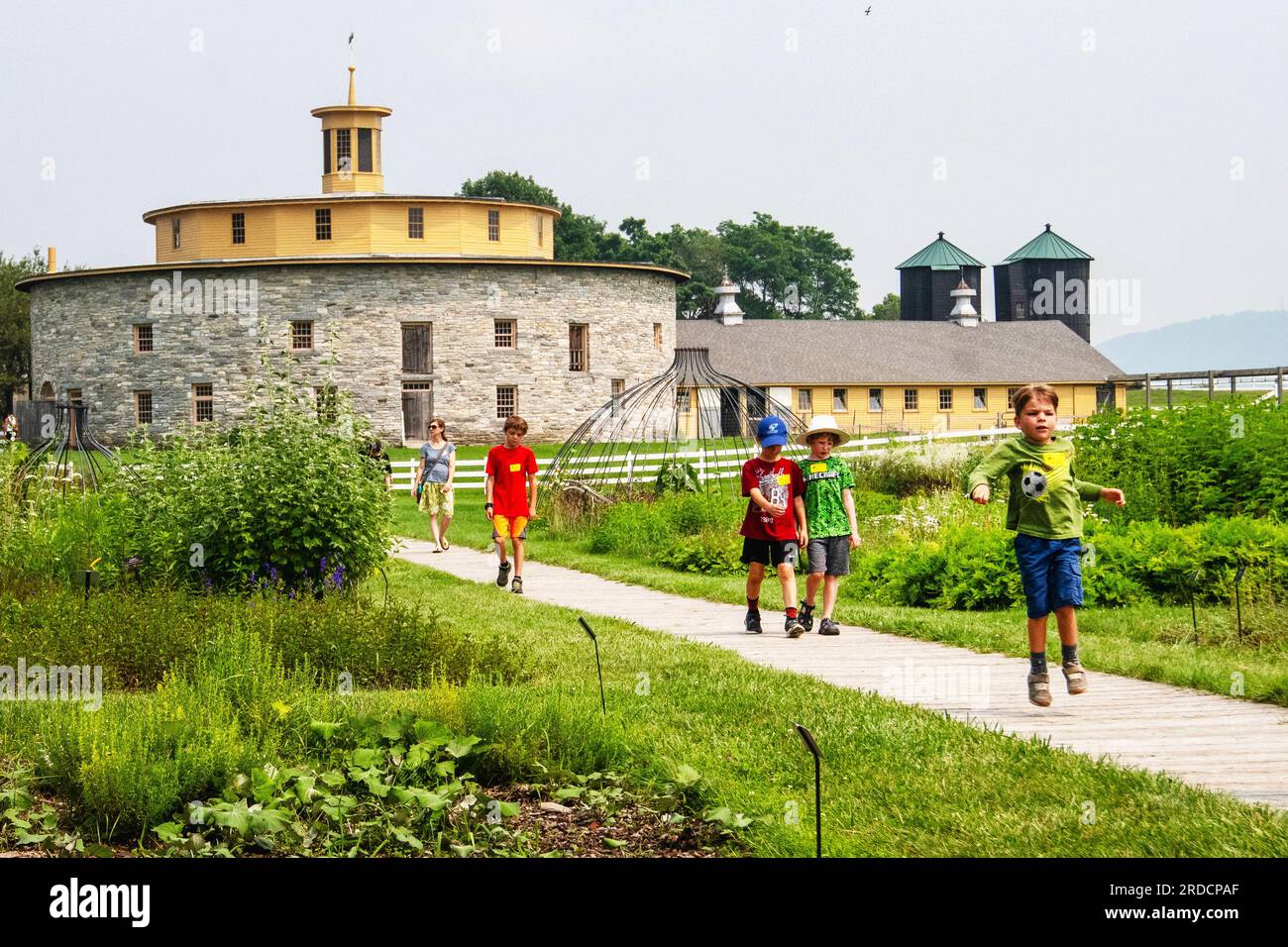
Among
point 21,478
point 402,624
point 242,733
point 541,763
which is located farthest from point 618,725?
point 21,478

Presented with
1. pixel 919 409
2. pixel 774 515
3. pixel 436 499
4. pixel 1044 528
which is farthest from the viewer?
pixel 919 409

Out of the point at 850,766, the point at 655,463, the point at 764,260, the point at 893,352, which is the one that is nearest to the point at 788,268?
the point at 764,260

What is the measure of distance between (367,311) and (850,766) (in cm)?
4600

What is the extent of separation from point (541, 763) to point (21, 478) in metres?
11.3

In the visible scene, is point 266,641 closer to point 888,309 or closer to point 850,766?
point 850,766

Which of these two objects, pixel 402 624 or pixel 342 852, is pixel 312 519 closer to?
pixel 402 624

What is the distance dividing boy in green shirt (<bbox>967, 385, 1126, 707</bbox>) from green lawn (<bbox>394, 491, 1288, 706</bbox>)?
3.13 ft

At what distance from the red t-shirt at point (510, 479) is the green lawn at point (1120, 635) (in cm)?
159

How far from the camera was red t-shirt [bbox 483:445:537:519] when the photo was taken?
1418 centimetres

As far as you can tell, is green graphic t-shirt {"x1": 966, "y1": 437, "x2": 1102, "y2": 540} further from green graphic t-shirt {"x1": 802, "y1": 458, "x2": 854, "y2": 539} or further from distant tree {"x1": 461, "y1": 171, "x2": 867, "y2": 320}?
distant tree {"x1": 461, "y1": 171, "x2": 867, "y2": 320}

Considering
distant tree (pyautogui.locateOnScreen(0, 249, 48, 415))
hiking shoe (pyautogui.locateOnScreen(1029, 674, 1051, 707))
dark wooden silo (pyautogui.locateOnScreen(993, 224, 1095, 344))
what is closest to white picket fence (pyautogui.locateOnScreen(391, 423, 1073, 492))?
hiking shoe (pyautogui.locateOnScreen(1029, 674, 1051, 707))

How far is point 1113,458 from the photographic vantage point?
16375 mm

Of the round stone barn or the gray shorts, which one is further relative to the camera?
the round stone barn

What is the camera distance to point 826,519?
11039 mm
